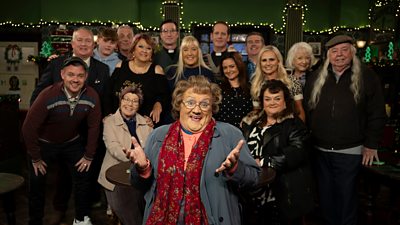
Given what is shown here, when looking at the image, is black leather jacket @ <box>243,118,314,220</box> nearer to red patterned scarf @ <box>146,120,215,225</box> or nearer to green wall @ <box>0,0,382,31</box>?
red patterned scarf @ <box>146,120,215,225</box>

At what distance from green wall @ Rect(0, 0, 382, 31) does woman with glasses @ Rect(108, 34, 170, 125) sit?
7.63 m

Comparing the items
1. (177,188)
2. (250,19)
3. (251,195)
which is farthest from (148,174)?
(250,19)

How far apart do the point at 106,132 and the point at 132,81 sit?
60cm

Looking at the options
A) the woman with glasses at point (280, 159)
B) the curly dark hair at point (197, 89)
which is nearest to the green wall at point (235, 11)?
the woman with glasses at point (280, 159)

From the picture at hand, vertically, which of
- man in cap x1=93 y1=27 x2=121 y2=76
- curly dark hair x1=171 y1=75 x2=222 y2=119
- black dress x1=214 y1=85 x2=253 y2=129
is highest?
man in cap x1=93 y1=27 x2=121 y2=76

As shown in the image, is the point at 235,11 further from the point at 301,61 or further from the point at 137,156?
the point at 137,156

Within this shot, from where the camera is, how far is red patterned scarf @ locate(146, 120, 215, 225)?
234 centimetres

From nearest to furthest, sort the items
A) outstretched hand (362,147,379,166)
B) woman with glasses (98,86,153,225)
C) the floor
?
woman with glasses (98,86,153,225), outstretched hand (362,147,379,166), the floor

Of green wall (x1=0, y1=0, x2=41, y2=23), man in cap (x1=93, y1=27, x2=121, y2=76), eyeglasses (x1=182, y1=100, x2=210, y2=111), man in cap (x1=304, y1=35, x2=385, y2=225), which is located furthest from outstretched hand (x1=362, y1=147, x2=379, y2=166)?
green wall (x1=0, y1=0, x2=41, y2=23)

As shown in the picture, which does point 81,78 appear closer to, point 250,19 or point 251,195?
point 251,195

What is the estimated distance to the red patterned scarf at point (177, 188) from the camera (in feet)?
7.67

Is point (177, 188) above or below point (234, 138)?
below

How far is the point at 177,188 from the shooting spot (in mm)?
→ 2350

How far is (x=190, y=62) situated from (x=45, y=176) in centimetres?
164
